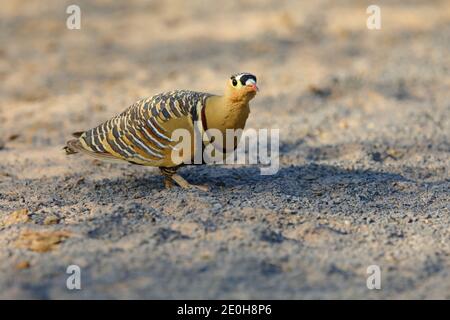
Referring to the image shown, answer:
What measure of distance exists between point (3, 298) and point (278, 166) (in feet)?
9.02

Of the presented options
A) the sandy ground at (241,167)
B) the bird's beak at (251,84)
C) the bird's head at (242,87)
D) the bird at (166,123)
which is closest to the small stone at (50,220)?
the sandy ground at (241,167)

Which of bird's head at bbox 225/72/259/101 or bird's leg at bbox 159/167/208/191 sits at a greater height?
bird's head at bbox 225/72/259/101

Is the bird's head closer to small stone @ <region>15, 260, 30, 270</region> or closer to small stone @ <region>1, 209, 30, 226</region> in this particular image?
small stone @ <region>1, 209, 30, 226</region>

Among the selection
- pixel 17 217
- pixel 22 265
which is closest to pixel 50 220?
pixel 17 217

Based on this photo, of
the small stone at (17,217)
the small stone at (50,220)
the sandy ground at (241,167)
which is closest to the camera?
the sandy ground at (241,167)

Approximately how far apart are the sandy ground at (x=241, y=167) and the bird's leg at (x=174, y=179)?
13 cm

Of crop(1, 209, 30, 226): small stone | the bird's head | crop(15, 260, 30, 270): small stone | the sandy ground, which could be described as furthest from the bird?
crop(15, 260, 30, 270): small stone

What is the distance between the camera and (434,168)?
571 centimetres

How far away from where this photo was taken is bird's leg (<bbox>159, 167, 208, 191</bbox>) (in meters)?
4.88

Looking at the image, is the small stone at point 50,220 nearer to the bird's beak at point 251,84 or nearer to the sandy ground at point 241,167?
the sandy ground at point 241,167

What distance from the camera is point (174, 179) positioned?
4965 mm

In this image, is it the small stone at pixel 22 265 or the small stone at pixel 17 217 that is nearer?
the small stone at pixel 22 265

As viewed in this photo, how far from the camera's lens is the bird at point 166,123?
4641mm
